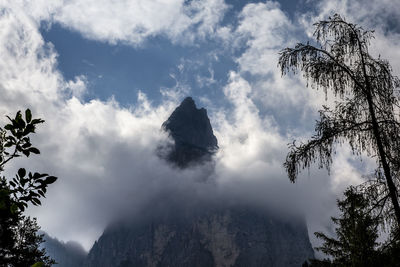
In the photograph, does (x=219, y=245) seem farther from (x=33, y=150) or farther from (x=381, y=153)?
(x=33, y=150)

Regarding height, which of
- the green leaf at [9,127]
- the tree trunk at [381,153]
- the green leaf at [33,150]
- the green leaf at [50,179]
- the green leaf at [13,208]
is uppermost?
the tree trunk at [381,153]

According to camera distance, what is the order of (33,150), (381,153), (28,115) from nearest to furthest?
→ 1. (28,115)
2. (33,150)
3. (381,153)

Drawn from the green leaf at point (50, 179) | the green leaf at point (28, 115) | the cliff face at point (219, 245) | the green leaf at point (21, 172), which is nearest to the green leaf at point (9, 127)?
the green leaf at point (28, 115)

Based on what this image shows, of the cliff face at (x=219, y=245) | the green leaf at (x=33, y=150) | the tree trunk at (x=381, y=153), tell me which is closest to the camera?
the green leaf at (x=33, y=150)

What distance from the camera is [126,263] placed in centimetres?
18888

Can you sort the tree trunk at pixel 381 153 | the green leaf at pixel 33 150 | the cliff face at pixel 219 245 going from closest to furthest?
the green leaf at pixel 33 150, the tree trunk at pixel 381 153, the cliff face at pixel 219 245

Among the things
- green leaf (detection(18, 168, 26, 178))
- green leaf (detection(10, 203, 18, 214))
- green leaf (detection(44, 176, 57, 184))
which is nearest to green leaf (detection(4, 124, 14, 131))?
green leaf (detection(18, 168, 26, 178))

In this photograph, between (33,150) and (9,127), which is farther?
(33,150)

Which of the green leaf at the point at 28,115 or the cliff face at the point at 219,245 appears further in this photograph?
the cliff face at the point at 219,245

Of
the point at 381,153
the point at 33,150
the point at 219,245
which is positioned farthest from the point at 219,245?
the point at 33,150

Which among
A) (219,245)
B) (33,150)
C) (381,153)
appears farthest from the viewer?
(219,245)

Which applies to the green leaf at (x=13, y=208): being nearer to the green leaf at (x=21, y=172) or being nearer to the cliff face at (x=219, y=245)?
the green leaf at (x=21, y=172)

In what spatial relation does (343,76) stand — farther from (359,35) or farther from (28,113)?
(28,113)

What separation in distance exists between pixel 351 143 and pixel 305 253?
20412cm
